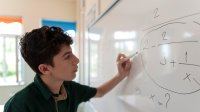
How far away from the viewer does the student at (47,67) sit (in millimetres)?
1104

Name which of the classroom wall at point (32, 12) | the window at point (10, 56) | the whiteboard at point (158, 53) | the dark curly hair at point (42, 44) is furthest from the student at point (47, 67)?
the window at point (10, 56)

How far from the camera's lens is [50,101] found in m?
1.22

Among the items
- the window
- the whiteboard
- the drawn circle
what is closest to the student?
the whiteboard

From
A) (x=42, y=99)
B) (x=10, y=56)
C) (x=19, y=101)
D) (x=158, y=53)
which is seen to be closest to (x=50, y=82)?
(x=42, y=99)

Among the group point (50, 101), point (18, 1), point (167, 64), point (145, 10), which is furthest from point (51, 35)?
point (18, 1)

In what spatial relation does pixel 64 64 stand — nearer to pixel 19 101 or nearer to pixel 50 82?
pixel 50 82

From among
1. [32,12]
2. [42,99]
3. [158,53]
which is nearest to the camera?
[158,53]

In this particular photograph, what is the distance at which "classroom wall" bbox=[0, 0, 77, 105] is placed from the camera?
3.74 m

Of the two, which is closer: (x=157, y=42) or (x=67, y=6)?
(x=157, y=42)

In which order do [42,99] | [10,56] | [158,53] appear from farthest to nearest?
[10,56]
[42,99]
[158,53]

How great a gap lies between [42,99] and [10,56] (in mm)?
3094

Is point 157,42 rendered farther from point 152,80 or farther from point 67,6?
point 67,6

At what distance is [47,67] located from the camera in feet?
3.82

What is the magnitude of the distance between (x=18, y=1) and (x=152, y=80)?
Result: 341cm
